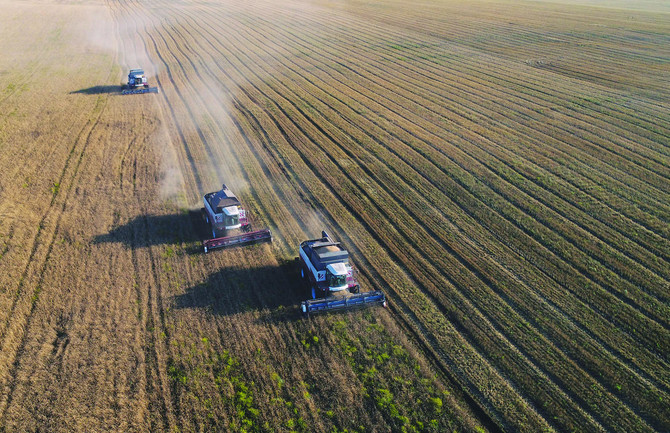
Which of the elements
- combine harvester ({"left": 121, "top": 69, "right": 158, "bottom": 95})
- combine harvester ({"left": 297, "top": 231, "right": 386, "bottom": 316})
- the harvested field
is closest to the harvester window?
combine harvester ({"left": 297, "top": 231, "right": 386, "bottom": 316})

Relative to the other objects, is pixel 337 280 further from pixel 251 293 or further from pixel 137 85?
pixel 137 85

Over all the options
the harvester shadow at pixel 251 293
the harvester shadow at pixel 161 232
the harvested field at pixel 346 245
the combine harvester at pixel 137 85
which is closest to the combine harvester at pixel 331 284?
the harvested field at pixel 346 245

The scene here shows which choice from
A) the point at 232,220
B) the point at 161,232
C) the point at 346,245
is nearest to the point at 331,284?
the point at 346,245

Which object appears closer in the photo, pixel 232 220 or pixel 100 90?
pixel 232 220

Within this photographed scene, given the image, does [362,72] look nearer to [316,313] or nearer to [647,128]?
[647,128]

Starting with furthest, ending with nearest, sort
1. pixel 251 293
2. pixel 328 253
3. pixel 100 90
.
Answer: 1. pixel 100 90
2. pixel 251 293
3. pixel 328 253

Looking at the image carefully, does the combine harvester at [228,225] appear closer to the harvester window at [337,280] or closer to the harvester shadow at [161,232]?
the harvester shadow at [161,232]
